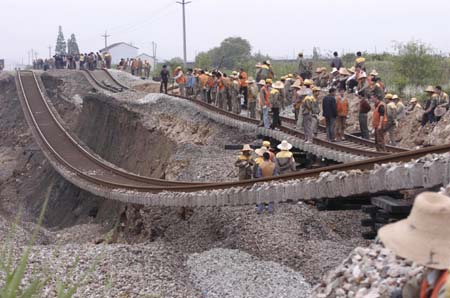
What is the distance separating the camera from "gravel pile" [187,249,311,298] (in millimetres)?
11219

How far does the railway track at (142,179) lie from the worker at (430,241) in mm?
6199

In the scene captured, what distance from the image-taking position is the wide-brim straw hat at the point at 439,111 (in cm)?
1905

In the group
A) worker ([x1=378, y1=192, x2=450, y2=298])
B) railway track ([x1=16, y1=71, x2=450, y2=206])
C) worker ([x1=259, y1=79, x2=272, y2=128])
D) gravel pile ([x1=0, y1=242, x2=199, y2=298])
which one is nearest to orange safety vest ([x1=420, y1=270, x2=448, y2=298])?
worker ([x1=378, y1=192, x2=450, y2=298])

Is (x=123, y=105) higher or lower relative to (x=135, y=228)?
higher

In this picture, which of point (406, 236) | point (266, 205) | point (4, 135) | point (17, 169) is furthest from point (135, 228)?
point (4, 135)

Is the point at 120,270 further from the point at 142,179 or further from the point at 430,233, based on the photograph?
the point at 430,233

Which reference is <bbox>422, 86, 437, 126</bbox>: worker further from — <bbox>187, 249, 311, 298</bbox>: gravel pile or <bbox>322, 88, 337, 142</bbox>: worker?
<bbox>187, 249, 311, 298</bbox>: gravel pile

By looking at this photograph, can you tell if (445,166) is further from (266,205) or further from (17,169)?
(17,169)

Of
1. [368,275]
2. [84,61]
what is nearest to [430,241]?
[368,275]

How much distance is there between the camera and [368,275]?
757cm

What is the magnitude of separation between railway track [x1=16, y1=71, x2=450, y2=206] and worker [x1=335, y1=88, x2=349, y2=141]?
14.6 feet

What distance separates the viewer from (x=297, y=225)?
14367 mm

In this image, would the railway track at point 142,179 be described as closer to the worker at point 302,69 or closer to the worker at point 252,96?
the worker at point 252,96

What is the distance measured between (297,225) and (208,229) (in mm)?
2573
